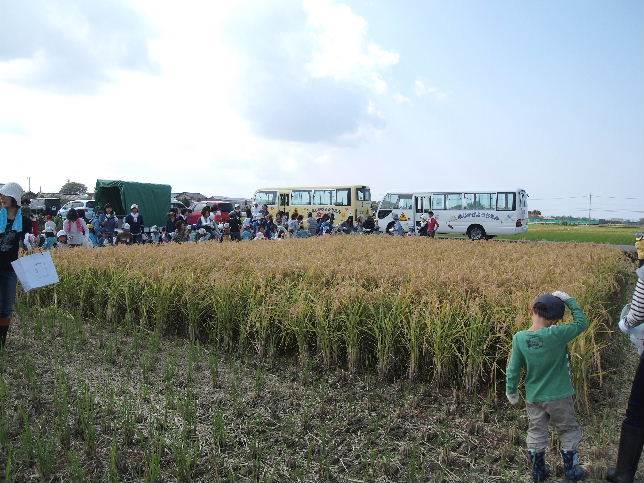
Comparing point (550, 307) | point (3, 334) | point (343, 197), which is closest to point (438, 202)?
point (343, 197)

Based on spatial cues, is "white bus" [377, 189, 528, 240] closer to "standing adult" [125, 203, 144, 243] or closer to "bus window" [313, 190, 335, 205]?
"bus window" [313, 190, 335, 205]

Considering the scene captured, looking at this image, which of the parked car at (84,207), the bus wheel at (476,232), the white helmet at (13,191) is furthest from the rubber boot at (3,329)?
the bus wheel at (476,232)

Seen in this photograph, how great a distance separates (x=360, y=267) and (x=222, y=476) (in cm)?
464

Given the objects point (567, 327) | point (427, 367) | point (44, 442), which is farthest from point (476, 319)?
point (44, 442)

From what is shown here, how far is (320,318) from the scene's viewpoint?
15.9ft

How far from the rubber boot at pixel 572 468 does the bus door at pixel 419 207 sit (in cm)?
2403

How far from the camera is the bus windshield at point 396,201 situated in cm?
2762

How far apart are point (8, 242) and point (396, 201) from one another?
24.1 metres

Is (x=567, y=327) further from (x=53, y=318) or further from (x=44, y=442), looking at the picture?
(x=53, y=318)

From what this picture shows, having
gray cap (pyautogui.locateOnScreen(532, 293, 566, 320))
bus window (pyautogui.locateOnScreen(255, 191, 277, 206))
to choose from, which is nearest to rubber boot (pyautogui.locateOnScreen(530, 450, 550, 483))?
gray cap (pyautogui.locateOnScreen(532, 293, 566, 320))

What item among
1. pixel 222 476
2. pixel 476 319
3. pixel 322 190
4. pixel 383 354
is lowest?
pixel 222 476

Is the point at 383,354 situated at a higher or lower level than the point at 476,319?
lower

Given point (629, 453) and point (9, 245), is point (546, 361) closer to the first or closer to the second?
point (629, 453)

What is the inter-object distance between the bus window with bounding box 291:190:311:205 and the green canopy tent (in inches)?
330
